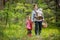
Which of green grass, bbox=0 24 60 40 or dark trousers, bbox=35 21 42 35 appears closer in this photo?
green grass, bbox=0 24 60 40

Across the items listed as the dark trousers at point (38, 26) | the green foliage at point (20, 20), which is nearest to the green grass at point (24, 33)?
the green foliage at point (20, 20)

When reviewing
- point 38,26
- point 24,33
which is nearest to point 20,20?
point 24,33

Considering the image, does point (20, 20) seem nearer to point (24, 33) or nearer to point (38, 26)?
point (24, 33)

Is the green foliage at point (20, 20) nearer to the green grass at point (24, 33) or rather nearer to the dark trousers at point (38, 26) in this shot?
the green grass at point (24, 33)

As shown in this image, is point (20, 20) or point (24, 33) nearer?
point (24, 33)

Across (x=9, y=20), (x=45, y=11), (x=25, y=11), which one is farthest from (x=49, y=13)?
(x=9, y=20)

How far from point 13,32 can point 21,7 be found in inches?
33.9

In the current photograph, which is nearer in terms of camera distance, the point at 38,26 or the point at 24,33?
the point at 24,33

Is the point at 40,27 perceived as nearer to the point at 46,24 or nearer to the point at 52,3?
the point at 46,24

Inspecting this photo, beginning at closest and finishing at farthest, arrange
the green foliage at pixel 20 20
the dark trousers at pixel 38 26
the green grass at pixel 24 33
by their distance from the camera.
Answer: the green grass at pixel 24 33
the green foliage at pixel 20 20
the dark trousers at pixel 38 26

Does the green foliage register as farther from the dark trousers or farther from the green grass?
the dark trousers

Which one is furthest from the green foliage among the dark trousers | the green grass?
the dark trousers

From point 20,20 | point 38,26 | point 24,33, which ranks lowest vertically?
point 24,33

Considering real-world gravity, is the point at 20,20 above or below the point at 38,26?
above
